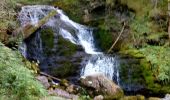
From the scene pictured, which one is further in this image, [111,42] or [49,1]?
[49,1]

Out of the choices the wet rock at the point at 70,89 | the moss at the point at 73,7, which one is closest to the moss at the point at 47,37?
the wet rock at the point at 70,89

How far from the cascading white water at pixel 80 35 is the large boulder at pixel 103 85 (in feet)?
3.27

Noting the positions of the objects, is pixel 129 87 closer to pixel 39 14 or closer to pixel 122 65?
pixel 122 65

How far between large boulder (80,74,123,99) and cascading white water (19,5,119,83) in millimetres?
998

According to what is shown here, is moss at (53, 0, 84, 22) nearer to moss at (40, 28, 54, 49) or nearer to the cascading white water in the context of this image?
the cascading white water

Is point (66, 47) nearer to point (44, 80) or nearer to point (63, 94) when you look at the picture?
point (44, 80)

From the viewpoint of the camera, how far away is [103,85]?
40.9 ft

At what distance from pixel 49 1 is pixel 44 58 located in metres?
5.78

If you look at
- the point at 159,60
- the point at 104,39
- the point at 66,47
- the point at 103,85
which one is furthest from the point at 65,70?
the point at 159,60

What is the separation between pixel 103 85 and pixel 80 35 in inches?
161

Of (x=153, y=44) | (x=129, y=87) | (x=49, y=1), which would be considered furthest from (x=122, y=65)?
(x=49, y=1)

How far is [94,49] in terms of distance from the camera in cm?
1583

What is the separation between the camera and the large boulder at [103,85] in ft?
40.2

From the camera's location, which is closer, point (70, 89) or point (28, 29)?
point (70, 89)
